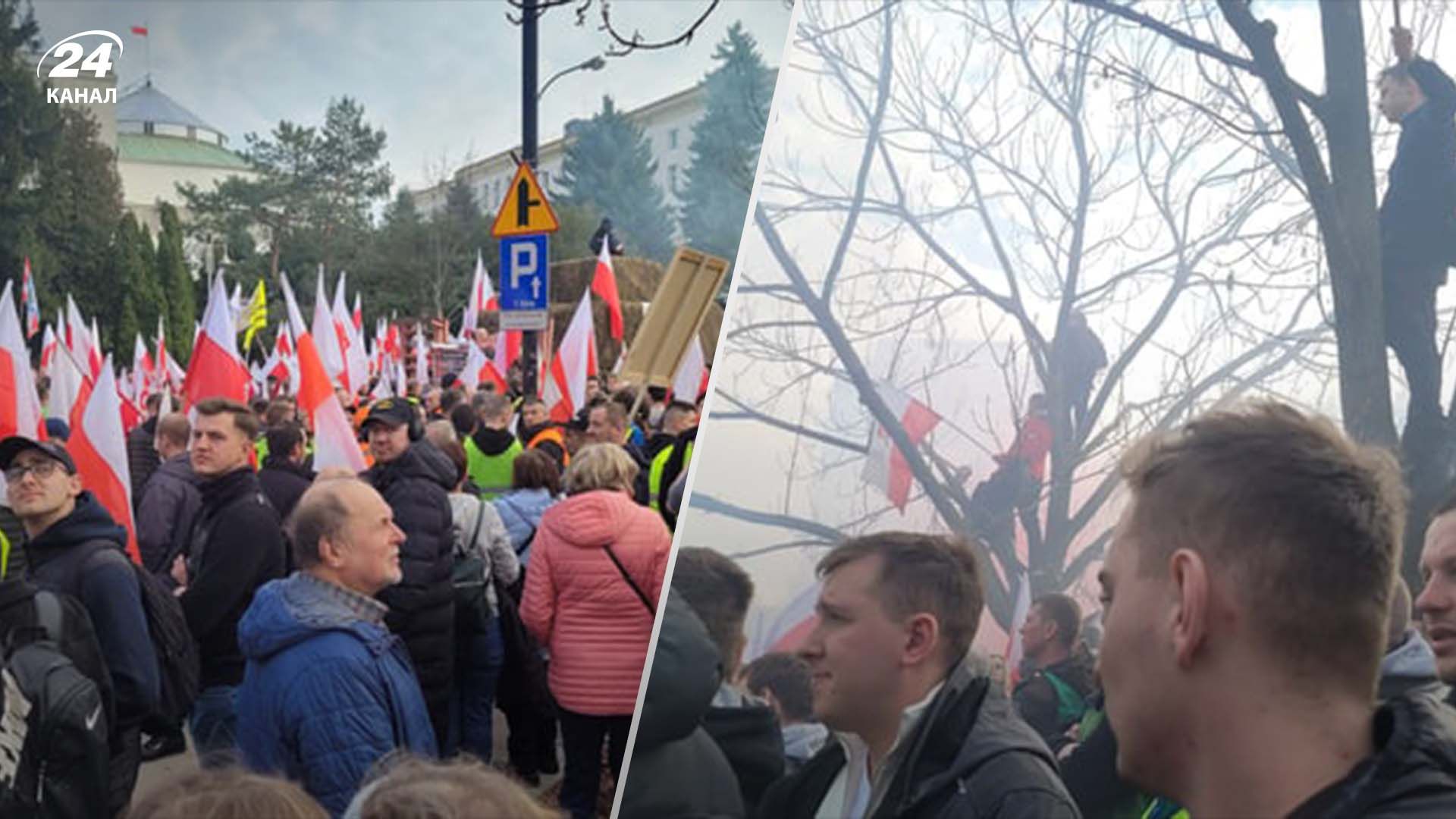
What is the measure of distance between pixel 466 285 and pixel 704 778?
47096mm

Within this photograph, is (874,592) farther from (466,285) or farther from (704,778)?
(466,285)

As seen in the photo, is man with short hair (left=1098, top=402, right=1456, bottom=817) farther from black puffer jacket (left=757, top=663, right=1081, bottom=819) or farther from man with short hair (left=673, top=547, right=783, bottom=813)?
man with short hair (left=673, top=547, right=783, bottom=813)

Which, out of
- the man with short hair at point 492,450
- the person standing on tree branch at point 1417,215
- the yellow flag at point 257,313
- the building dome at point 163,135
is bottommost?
the man with short hair at point 492,450

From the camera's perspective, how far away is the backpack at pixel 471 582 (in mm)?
5055

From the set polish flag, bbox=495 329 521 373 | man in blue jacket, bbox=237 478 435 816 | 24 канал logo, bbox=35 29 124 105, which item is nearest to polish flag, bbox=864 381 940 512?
man in blue jacket, bbox=237 478 435 816

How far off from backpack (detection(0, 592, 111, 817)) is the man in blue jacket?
0.35 meters

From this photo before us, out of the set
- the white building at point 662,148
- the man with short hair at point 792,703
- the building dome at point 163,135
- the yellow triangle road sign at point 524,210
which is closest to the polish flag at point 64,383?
the yellow triangle road sign at point 524,210

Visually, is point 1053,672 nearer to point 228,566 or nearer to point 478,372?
point 228,566

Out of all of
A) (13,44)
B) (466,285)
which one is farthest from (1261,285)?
(466,285)

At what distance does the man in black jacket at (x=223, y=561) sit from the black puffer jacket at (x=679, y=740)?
363cm

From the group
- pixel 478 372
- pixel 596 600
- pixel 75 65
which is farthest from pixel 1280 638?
pixel 75 65

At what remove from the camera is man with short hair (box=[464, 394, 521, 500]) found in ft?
22.7

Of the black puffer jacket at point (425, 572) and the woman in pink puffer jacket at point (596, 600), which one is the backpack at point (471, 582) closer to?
the black puffer jacket at point (425, 572)

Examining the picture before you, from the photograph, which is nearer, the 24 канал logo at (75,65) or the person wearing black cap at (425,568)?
the person wearing black cap at (425,568)
